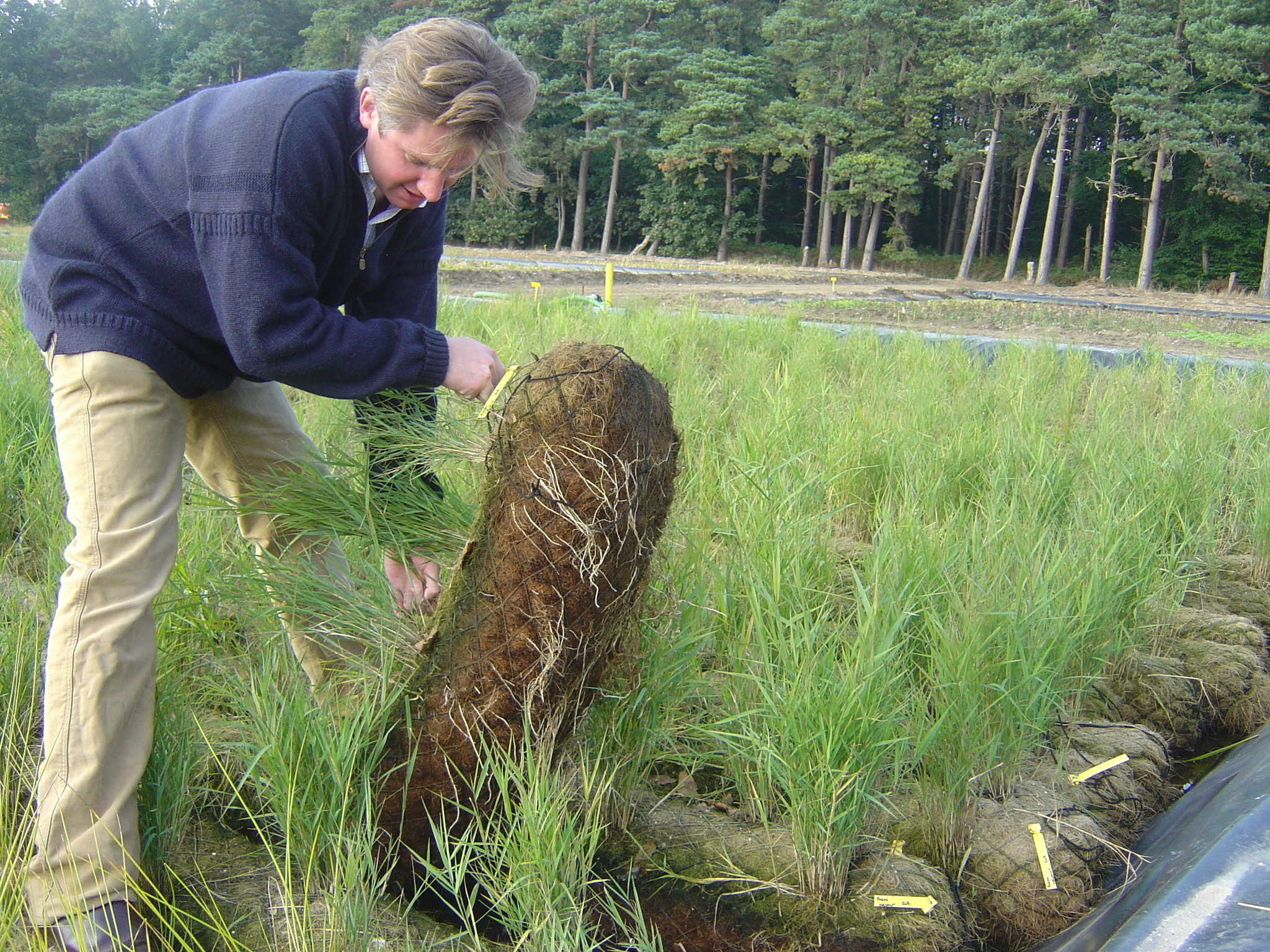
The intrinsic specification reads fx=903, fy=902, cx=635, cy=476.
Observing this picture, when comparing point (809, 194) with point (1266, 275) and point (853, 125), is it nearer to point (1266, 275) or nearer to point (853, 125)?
point (853, 125)

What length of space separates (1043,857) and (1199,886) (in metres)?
0.44

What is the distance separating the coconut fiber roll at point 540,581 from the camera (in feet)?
4.93

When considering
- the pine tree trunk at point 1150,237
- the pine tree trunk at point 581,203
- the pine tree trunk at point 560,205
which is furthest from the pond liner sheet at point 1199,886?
the pine tree trunk at point 560,205

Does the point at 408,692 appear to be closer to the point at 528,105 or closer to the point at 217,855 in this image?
the point at 217,855

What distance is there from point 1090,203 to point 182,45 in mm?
38097

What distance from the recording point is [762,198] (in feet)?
110

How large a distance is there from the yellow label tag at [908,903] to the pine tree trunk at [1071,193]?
31.7 meters

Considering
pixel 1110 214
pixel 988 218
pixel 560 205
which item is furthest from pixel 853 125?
pixel 560 205

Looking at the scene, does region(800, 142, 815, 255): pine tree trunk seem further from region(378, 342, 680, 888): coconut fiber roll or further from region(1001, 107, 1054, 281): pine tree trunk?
region(378, 342, 680, 888): coconut fiber roll

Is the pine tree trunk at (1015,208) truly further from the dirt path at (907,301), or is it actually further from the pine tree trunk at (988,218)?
the dirt path at (907,301)

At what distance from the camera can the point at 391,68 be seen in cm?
157

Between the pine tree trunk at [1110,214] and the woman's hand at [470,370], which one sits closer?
the woman's hand at [470,370]

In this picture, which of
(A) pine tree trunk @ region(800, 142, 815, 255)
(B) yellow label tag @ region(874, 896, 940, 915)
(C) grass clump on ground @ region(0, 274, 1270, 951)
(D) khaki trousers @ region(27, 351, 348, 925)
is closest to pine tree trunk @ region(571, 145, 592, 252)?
(A) pine tree trunk @ region(800, 142, 815, 255)

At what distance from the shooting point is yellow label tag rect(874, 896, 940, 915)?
1676 millimetres
